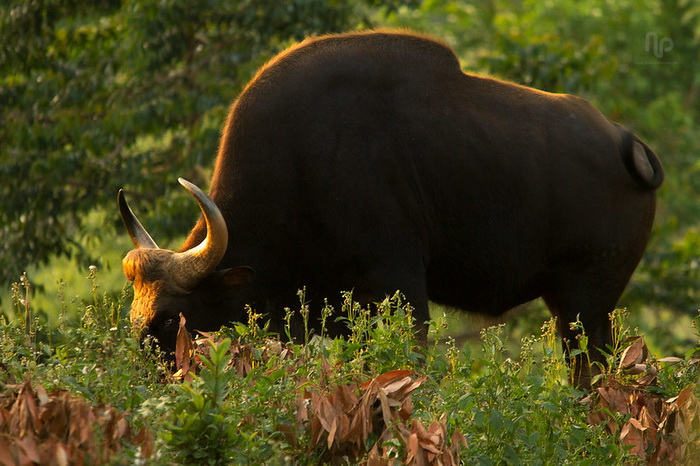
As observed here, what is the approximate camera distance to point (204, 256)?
6.48 meters

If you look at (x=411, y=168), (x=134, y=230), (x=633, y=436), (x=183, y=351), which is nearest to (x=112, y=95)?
(x=134, y=230)

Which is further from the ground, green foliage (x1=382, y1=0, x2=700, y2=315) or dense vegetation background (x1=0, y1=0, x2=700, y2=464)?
dense vegetation background (x1=0, y1=0, x2=700, y2=464)

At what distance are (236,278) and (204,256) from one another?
255mm

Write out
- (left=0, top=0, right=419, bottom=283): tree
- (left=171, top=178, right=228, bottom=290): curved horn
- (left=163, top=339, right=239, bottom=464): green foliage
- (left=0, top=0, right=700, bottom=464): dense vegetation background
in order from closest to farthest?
(left=163, top=339, right=239, bottom=464): green foliage < (left=0, top=0, right=700, bottom=464): dense vegetation background < (left=171, top=178, right=228, bottom=290): curved horn < (left=0, top=0, right=419, bottom=283): tree

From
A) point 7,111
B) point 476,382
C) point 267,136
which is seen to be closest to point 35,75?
point 7,111

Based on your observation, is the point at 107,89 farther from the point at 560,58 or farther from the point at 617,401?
the point at 617,401

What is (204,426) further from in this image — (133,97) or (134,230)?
(133,97)

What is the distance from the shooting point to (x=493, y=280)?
6.89 metres

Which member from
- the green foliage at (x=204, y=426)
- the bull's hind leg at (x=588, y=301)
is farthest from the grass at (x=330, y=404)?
the bull's hind leg at (x=588, y=301)

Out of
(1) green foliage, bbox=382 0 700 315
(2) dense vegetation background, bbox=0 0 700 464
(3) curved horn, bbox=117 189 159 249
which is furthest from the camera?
(1) green foliage, bbox=382 0 700 315

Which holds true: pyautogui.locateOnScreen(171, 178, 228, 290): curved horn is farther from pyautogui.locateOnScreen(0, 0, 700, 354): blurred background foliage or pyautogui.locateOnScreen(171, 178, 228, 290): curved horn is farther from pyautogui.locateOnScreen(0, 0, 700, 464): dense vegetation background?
pyautogui.locateOnScreen(0, 0, 700, 354): blurred background foliage

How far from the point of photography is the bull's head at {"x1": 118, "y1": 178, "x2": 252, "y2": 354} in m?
6.41

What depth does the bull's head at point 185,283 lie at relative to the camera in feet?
21.0

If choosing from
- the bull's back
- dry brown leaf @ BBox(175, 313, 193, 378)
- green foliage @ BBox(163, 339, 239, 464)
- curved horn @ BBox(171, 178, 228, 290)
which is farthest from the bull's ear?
green foliage @ BBox(163, 339, 239, 464)
